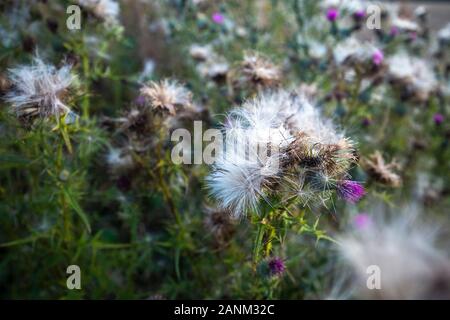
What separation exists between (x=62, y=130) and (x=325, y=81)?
1985 millimetres

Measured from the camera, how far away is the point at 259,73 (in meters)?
2.32

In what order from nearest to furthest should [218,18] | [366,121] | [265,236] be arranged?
[265,236]
[366,121]
[218,18]

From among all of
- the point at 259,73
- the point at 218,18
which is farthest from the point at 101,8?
the point at 218,18

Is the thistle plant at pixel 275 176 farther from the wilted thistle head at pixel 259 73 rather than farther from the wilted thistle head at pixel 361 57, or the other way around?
the wilted thistle head at pixel 361 57

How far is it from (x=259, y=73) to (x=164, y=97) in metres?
0.54

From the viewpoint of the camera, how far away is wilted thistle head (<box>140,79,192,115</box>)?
2055 mm

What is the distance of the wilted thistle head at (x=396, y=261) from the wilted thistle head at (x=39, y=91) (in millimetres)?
1458

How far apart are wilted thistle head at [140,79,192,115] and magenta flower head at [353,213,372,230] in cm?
132

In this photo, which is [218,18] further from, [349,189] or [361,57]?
[349,189]

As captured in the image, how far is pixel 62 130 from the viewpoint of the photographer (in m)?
1.86

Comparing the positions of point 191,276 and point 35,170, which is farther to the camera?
point 191,276

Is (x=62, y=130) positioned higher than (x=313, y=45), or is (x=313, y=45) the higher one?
(x=313, y=45)

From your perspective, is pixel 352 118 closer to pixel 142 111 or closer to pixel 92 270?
pixel 142 111

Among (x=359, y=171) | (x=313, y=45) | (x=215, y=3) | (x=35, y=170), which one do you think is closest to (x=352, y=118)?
(x=359, y=171)
